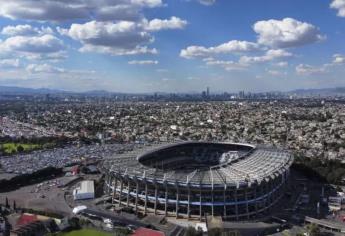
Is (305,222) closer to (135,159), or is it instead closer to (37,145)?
(135,159)

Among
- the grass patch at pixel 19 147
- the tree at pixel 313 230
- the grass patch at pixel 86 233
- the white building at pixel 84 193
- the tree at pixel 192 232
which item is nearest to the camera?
the tree at pixel 192 232

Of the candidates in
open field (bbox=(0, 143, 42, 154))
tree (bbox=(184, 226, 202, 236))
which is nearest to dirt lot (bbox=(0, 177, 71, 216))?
tree (bbox=(184, 226, 202, 236))

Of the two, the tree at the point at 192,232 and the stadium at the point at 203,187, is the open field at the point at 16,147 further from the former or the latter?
the tree at the point at 192,232

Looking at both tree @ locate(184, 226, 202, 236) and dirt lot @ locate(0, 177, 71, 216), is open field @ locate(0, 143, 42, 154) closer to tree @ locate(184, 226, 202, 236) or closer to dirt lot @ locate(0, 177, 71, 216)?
dirt lot @ locate(0, 177, 71, 216)

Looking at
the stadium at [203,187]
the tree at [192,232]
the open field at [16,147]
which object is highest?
the stadium at [203,187]

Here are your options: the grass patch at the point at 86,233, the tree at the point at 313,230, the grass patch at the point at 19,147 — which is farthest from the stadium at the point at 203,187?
the grass patch at the point at 19,147

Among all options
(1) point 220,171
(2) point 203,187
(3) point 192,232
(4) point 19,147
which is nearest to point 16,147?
Answer: (4) point 19,147

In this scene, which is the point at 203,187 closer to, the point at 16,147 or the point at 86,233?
the point at 86,233

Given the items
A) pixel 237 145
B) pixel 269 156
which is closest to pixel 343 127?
pixel 237 145
